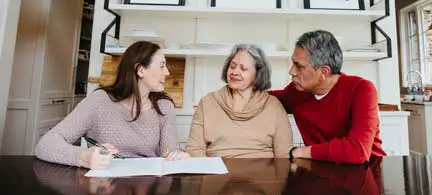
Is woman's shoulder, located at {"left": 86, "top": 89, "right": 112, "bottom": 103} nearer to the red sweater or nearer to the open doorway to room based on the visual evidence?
the red sweater

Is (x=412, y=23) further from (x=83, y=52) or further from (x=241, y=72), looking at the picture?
(x=83, y=52)

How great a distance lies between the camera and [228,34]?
84.1 inches

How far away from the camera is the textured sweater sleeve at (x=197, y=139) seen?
1.19 metres

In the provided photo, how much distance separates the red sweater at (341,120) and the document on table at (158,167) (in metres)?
0.42

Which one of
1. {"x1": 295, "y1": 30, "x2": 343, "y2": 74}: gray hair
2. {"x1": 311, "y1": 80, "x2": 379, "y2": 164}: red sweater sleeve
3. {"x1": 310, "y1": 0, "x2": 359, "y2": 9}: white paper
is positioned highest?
{"x1": 310, "y1": 0, "x2": 359, "y2": 9}: white paper

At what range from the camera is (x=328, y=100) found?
48.1 inches

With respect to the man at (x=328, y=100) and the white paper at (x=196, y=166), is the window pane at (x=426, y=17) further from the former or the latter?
the white paper at (x=196, y=166)

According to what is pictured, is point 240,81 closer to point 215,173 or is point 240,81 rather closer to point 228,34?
point 215,173

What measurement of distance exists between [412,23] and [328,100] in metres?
4.09

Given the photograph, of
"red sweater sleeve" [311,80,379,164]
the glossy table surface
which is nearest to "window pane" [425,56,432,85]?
"red sweater sleeve" [311,80,379,164]

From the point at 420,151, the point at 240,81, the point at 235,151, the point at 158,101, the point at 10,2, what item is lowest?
the point at 420,151

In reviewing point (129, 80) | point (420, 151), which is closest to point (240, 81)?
point (129, 80)

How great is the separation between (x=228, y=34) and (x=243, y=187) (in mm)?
1712

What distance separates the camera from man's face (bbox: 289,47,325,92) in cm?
121
